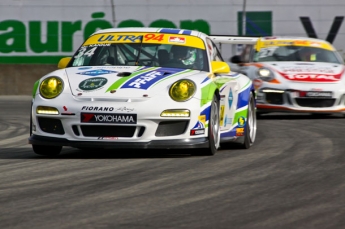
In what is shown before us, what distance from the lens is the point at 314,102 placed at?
14734mm

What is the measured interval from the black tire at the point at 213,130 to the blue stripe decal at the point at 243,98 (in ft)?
2.85

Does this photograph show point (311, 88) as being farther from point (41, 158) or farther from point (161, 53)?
point (41, 158)

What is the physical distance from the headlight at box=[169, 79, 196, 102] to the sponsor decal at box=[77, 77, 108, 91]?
0.60m

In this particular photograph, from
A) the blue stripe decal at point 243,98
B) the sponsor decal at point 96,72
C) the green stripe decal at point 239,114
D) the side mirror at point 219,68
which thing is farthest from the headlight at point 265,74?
the sponsor decal at point 96,72

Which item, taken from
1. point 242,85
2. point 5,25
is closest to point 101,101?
point 242,85

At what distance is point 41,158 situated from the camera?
340 inches

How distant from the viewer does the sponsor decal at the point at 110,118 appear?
8.24m

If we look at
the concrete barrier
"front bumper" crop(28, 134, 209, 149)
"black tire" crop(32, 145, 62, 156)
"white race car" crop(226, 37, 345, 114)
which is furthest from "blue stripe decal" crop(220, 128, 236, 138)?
the concrete barrier

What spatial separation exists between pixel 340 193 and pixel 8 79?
17057 mm

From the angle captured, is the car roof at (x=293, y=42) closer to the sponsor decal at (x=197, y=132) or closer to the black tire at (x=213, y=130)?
the black tire at (x=213, y=130)

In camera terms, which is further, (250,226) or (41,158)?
(41,158)

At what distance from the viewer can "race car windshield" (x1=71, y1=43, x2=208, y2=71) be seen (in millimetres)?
9359

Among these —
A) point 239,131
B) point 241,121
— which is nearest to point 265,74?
point 241,121

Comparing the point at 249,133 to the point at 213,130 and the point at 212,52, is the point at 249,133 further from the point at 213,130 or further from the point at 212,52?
the point at 213,130
